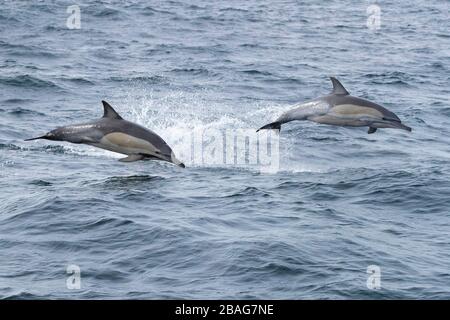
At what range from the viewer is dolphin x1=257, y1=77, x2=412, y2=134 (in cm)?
1457

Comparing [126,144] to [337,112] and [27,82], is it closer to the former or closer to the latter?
[337,112]

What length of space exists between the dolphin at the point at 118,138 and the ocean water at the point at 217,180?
2.65ft

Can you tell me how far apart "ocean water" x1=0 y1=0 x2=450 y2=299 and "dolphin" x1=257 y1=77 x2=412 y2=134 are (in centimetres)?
128

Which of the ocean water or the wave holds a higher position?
the wave

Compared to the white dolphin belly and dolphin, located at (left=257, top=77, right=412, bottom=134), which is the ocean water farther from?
dolphin, located at (left=257, top=77, right=412, bottom=134)

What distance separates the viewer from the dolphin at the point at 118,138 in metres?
14.0

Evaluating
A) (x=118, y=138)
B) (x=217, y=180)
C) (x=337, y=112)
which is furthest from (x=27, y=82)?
(x=337, y=112)

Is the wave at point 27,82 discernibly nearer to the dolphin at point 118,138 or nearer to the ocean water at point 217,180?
the ocean water at point 217,180

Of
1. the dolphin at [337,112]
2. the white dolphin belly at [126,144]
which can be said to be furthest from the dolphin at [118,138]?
the dolphin at [337,112]

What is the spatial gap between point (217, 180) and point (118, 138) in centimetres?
267

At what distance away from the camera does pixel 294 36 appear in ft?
116

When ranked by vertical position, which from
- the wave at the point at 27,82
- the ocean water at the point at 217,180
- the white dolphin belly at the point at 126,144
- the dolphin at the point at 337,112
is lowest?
the ocean water at the point at 217,180

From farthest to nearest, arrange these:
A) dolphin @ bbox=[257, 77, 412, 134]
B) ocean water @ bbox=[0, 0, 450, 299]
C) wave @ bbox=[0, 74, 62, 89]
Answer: wave @ bbox=[0, 74, 62, 89] → dolphin @ bbox=[257, 77, 412, 134] → ocean water @ bbox=[0, 0, 450, 299]

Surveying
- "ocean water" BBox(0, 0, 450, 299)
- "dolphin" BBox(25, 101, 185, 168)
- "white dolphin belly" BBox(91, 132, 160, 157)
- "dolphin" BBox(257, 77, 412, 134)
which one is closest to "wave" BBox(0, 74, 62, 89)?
"ocean water" BBox(0, 0, 450, 299)
